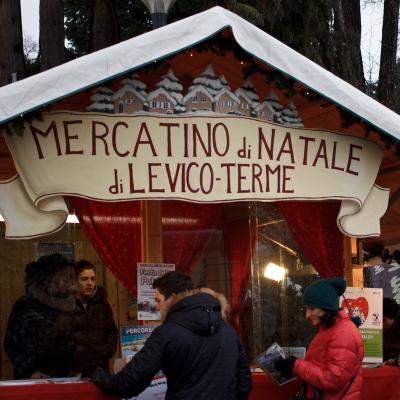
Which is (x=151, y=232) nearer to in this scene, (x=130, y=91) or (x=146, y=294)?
(x=146, y=294)

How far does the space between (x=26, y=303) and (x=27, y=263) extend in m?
0.96

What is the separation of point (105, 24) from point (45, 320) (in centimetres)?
604

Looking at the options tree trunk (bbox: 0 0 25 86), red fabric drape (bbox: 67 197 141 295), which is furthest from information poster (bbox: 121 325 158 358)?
tree trunk (bbox: 0 0 25 86)

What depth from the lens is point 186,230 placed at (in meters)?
7.22

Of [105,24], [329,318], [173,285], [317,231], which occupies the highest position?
[105,24]

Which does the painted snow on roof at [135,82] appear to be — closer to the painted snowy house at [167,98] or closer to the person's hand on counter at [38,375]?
the painted snowy house at [167,98]

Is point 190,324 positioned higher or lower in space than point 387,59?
lower

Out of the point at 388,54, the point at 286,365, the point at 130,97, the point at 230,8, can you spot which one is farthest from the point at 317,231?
the point at 388,54

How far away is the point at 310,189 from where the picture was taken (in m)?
6.03

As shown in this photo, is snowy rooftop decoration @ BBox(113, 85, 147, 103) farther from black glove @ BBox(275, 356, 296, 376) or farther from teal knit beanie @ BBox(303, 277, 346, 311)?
black glove @ BBox(275, 356, 296, 376)

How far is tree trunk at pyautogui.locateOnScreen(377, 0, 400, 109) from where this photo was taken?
15.0 metres

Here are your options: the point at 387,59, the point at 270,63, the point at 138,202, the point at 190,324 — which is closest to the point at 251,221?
the point at 138,202

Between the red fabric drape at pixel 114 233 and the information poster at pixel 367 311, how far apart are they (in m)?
1.93

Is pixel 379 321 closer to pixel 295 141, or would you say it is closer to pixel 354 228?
pixel 354 228
